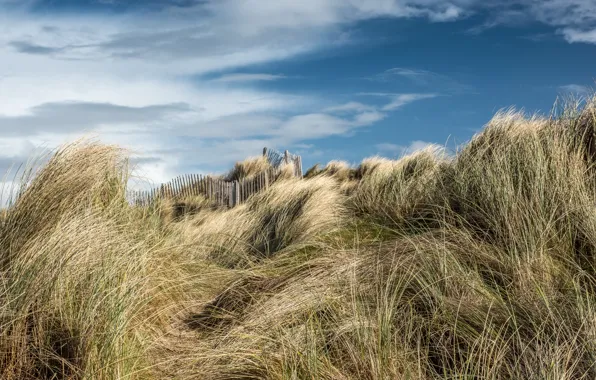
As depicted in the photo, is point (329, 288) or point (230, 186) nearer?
point (329, 288)

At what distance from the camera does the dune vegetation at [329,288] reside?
2.58 m

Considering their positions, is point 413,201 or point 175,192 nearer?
point 413,201

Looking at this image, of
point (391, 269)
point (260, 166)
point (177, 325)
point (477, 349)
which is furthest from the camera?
point (260, 166)

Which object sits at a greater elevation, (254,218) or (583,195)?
(583,195)

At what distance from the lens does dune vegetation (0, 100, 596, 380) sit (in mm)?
2584

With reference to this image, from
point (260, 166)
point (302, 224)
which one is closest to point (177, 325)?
point (302, 224)

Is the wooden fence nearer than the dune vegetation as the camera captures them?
No

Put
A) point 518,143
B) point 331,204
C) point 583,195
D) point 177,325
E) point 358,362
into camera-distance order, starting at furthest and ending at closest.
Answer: point 331,204
point 518,143
point 583,195
point 177,325
point 358,362

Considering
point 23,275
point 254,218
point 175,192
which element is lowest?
point 175,192

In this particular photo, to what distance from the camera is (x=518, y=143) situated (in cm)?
494

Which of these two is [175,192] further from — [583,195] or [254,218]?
[583,195]

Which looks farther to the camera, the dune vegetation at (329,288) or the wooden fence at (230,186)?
the wooden fence at (230,186)

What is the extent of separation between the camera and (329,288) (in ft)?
10.8

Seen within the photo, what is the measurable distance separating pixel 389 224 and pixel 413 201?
41 centimetres
